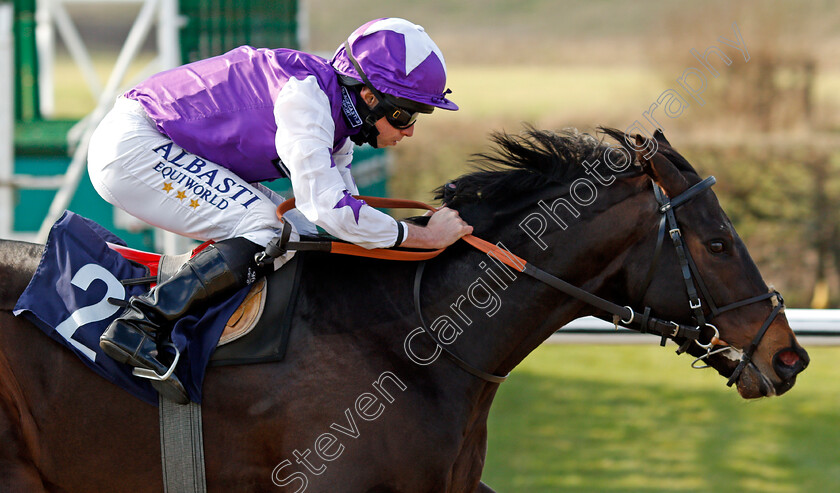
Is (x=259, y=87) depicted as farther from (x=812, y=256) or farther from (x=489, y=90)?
(x=489, y=90)

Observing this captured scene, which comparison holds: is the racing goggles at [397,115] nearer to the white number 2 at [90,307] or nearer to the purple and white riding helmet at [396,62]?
the purple and white riding helmet at [396,62]

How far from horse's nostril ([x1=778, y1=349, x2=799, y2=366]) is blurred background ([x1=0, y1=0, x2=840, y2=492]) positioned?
→ 113cm

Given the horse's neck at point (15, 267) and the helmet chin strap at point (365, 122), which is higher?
the helmet chin strap at point (365, 122)

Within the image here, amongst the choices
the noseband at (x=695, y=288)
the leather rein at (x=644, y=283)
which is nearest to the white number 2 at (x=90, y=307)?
the leather rein at (x=644, y=283)

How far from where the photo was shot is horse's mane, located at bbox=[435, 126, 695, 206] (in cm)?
281

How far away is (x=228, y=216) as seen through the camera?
2.68 m

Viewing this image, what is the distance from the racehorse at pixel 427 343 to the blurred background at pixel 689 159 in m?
0.44

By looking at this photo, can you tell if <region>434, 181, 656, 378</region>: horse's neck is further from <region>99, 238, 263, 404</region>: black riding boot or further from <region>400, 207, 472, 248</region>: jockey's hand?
<region>99, 238, 263, 404</region>: black riding boot

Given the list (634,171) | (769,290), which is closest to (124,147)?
(634,171)

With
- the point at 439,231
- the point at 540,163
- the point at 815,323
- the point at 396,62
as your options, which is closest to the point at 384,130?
the point at 396,62

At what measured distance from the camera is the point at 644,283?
2.70m

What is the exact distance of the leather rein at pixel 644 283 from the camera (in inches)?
105

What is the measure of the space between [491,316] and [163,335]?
98cm

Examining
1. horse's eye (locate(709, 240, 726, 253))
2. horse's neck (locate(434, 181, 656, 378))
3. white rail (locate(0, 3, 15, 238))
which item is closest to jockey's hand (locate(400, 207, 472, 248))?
horse's neck (locate(434, 181, 656, 378))
